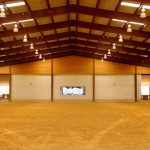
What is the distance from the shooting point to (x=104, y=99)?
28875mm

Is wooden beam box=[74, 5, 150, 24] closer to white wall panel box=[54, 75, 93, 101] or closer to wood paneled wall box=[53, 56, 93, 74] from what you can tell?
wood paneled wall box=[53, 56, 93, 74]

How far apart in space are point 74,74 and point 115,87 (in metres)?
5.33

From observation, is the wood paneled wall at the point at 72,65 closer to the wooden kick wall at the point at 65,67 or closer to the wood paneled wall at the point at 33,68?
the wooden kick wall at the point at 65,67

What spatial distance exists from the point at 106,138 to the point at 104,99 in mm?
21709

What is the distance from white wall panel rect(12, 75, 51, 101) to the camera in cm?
2861

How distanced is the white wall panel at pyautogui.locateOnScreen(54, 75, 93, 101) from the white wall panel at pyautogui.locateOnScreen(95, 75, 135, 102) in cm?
87

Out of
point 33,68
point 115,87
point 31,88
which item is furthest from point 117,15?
point 31,88

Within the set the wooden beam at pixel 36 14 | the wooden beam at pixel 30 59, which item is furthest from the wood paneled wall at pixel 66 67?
the wooden beam at pixel 36 14

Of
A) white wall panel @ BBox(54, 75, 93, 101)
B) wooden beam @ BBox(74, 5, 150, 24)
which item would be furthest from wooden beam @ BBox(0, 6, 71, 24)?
white wall panel @ BBox(54, 75, 93, 101)

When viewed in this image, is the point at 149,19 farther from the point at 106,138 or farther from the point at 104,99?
the point at 104,99

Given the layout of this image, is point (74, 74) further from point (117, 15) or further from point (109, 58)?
point (117, 15)

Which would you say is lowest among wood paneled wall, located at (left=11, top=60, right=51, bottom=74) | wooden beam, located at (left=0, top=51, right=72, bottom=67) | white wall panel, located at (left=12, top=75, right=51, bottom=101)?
white wall panel, located at (left=12, top=75, right=51, bottom=101)

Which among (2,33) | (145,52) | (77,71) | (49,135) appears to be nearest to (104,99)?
(77,71)

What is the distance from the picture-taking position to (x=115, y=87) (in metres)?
29.1
